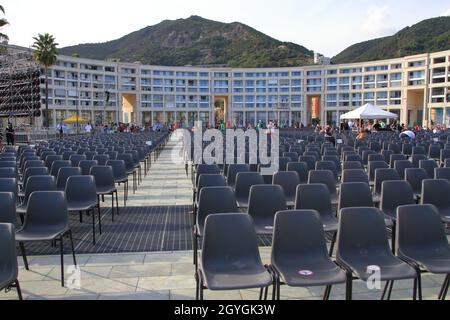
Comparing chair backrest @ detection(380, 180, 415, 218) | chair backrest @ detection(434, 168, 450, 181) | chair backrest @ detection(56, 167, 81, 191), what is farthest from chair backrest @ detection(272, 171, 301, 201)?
chair backrest @ detection(56, 167, 81, 191)

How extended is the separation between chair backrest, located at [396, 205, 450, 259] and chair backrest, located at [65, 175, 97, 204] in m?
4.42

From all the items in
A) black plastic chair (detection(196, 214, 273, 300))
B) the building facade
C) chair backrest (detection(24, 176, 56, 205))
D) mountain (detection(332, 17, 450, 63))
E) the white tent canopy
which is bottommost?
black plastic chair (detection(196, 214, 273, 300))

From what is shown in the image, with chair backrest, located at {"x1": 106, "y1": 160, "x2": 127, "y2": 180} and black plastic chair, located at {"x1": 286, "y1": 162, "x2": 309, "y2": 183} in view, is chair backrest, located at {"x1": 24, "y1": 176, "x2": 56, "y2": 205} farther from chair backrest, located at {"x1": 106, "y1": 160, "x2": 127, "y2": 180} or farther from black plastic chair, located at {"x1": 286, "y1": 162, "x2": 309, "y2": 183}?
black plastic chair, located at {"x1": 286, "y1": 162, "x2": 309, "y2": 183}

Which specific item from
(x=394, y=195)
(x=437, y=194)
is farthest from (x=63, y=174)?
(x=437, y=194)

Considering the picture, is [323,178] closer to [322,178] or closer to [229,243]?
[322,178]

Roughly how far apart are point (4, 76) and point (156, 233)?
3028 cm

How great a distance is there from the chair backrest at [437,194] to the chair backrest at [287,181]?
1.92 m

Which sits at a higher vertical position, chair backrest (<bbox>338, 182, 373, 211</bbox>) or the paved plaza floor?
chair backrest (<bbox>338, 182, 373, 211</bbox>)

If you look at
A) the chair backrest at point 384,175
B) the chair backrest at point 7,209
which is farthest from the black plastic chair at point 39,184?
the chair backrest at point 384,175

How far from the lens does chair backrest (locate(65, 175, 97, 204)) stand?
6500 millimetres

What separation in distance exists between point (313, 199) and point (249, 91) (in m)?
92.7

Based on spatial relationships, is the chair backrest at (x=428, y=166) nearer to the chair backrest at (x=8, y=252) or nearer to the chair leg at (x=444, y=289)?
the chair leg at (x=444, y=289)

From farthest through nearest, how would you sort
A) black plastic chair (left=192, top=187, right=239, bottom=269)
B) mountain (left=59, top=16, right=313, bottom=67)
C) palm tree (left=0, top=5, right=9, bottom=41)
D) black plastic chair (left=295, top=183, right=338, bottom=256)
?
mountain (left=59, top=16, right=313, bottom=67) → palm tree (left=0, top=5, right=9, bottom=41) → black plastic chair (left=295, top=183, right=338, bottom=256) → black plastic chair (left=192, top=187, right=239, bottom=269)

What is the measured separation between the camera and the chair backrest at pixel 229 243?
3.88 metres
